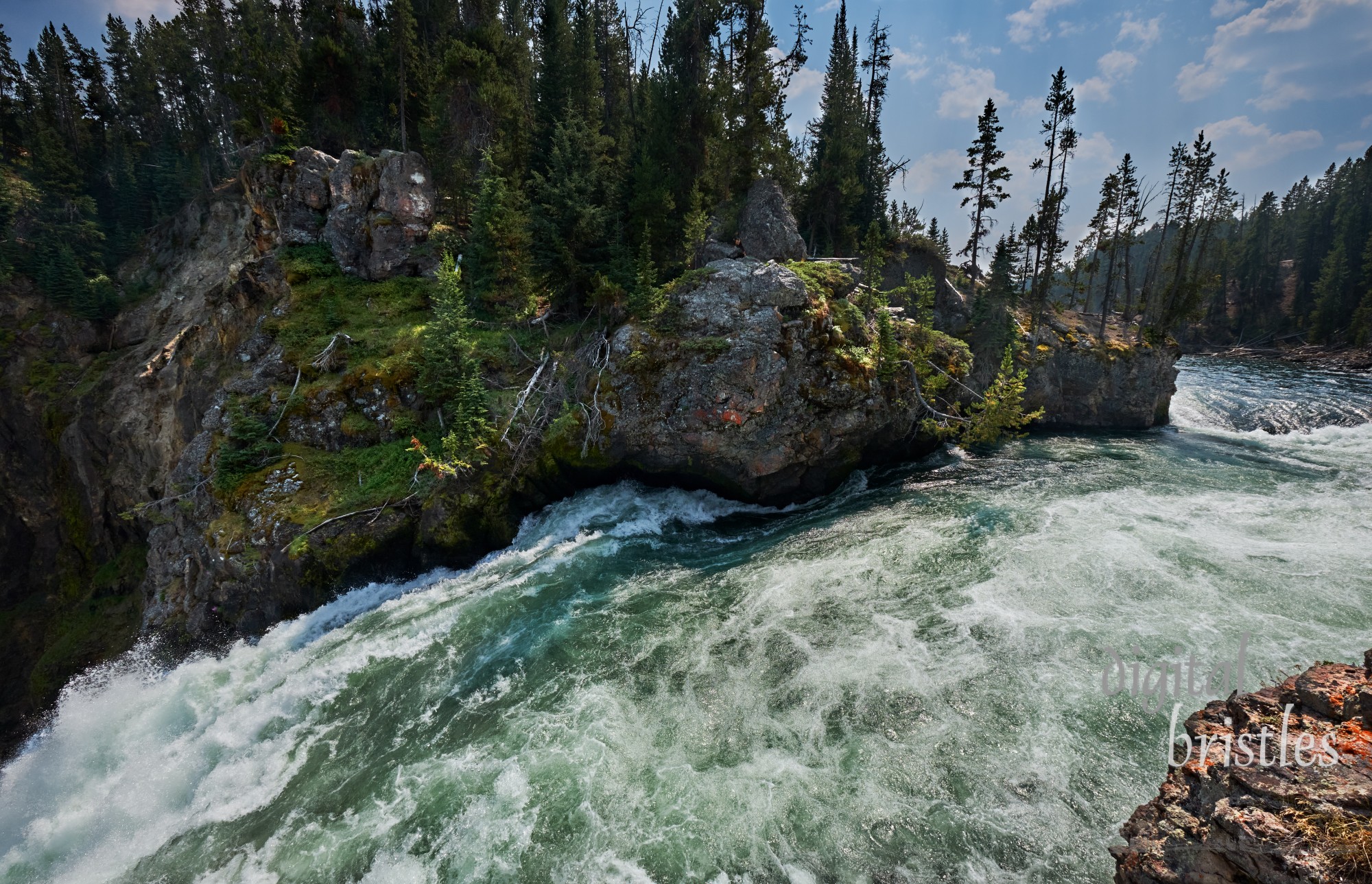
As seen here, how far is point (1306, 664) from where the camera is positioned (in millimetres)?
7195

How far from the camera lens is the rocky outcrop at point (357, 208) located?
20172 mm

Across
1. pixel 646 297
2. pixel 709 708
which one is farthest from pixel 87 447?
pixel 709 708

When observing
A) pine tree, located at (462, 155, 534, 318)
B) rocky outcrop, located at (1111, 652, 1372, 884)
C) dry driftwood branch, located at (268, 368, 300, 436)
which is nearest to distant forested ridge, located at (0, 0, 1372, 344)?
pine tree, located at (462, 155, 534, 318)

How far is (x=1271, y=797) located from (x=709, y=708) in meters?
5.89

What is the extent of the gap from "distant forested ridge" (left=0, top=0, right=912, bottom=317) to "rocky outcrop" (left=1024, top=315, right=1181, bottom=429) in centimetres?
1230

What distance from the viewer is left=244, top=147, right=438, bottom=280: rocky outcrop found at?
20172 mm

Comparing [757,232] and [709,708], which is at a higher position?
[757,232]

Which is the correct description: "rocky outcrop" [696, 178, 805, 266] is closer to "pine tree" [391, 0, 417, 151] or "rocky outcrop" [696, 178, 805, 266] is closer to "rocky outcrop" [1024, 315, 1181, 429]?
"rocky outcrop" [1024, 315, 1181, 429]

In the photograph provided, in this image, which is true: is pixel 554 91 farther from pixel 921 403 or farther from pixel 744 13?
pixel 921 403

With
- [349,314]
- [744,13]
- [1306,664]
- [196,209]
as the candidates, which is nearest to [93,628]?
[349,314]

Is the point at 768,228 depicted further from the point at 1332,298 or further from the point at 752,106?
the point at 1332,298

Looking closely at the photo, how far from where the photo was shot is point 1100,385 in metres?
25.1

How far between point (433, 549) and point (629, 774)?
28.0ft

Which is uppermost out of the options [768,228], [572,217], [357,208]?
[357,208]
